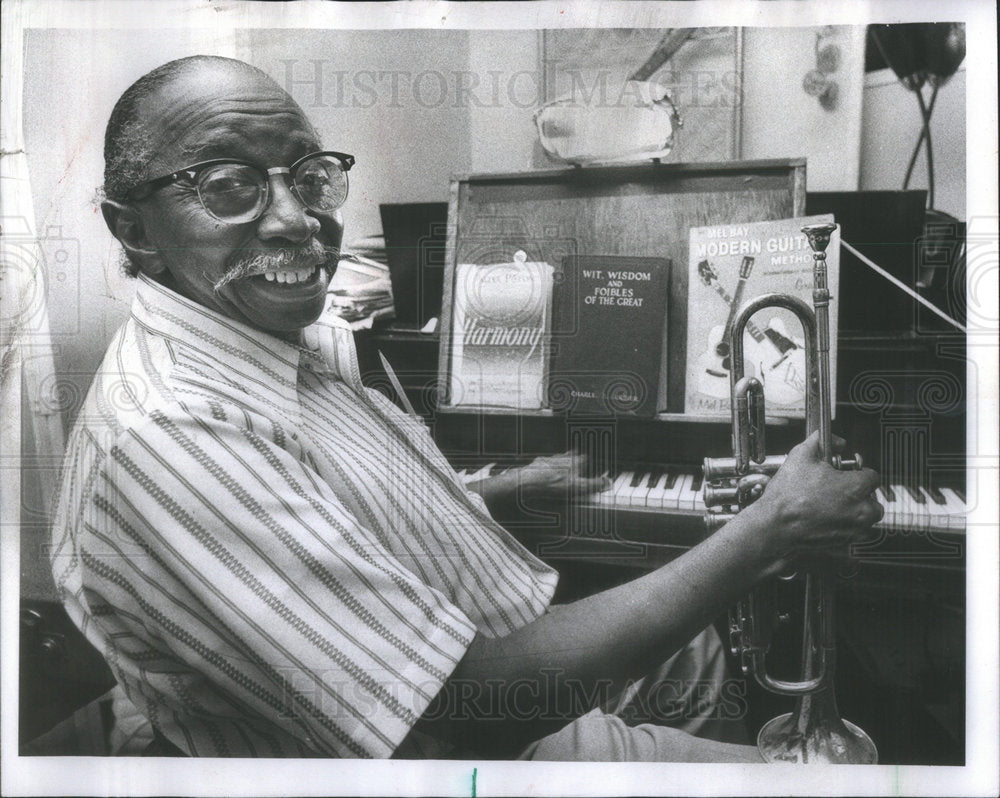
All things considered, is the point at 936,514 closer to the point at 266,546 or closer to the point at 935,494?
the point at 935,494

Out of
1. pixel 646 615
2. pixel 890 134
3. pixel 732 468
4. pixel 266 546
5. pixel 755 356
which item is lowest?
pixel 646 615

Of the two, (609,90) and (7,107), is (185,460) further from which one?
(609,90)

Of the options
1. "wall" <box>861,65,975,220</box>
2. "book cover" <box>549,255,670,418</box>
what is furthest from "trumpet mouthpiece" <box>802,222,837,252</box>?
"book cover" <box>549,255,670,418</box>

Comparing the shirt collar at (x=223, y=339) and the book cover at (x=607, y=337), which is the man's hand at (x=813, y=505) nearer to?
the book cover at (x=607, y=337)

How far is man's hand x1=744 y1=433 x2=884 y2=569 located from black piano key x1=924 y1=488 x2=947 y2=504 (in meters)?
0.12

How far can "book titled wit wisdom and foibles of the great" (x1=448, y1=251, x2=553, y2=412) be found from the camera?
1665 millimetres

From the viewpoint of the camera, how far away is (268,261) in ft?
5.09

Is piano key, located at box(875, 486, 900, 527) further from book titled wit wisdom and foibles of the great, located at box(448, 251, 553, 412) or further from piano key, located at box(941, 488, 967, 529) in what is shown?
book titled wit wisdom and foibles of the great, located at box(448, 251, 553, 412)

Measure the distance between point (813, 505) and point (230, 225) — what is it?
3.97 ft

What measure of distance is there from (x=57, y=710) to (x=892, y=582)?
5.53 ft

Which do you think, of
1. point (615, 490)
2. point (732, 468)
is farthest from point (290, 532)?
point (732, 468)

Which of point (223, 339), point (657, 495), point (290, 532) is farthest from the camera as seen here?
point (657, 495)

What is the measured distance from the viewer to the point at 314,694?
1524 millimetres

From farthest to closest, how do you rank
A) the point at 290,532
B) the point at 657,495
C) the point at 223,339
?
1. the point at 657,495
2. the point at 223,339
3. the point at 290,532
